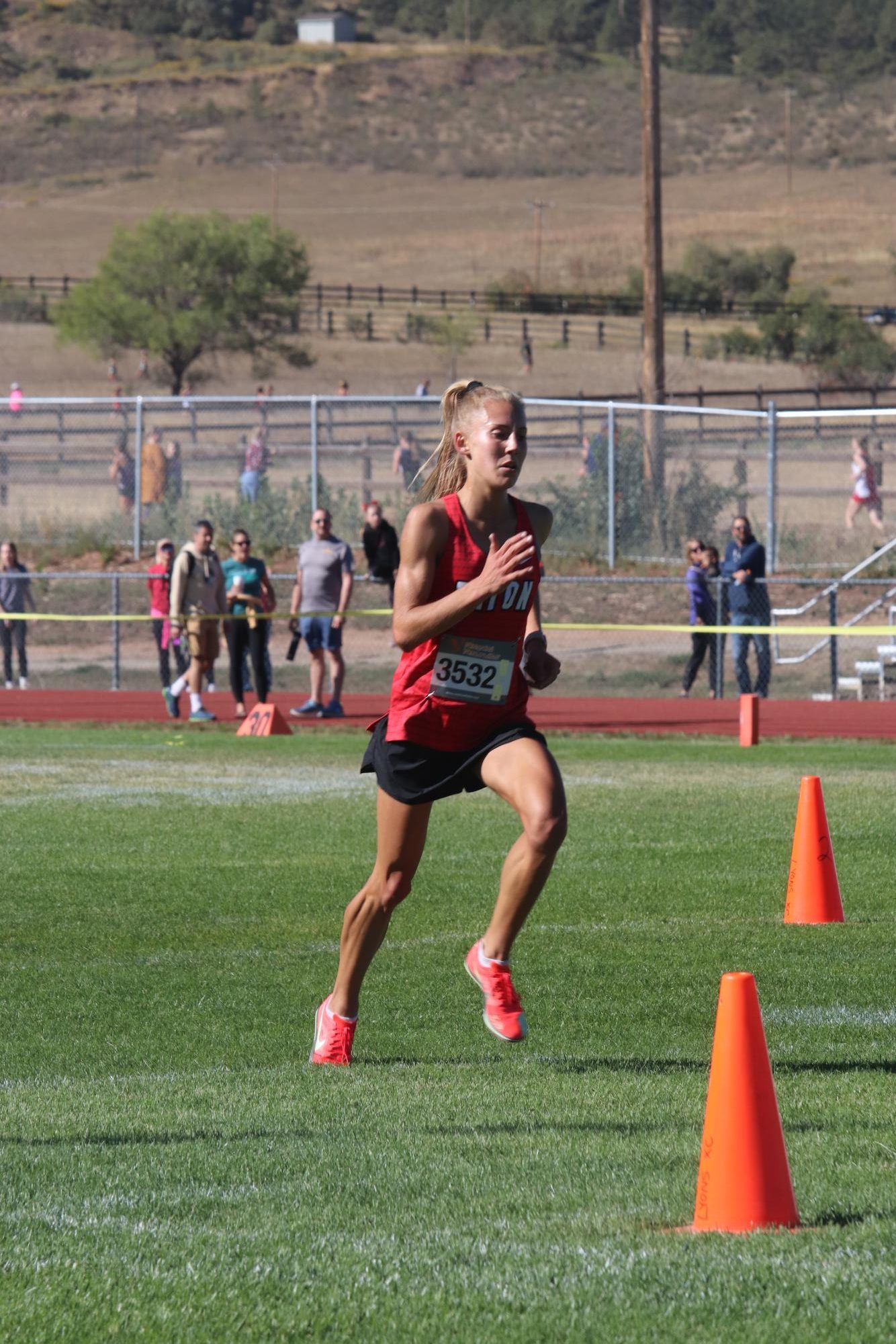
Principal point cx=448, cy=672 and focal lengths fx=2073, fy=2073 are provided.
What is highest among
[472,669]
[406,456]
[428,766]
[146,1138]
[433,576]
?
[406,456]

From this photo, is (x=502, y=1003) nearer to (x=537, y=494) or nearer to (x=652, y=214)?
(x=652, y=214)

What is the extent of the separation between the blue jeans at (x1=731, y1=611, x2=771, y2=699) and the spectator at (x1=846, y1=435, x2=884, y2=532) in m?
8.74

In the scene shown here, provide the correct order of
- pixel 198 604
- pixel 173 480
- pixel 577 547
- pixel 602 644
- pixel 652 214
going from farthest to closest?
pixel 173 480
pixel 652 214
pixel 577 547
pixel 602 644
pixel 198 604

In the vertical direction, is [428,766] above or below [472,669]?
below

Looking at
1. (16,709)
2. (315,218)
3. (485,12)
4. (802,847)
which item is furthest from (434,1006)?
(485,12)

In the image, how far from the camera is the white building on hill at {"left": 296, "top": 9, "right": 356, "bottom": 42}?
527 feet

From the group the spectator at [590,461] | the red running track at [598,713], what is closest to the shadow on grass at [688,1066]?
the red running track at [598,713]

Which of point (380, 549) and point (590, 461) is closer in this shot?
point (380, 549)

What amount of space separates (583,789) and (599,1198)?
10.5 metres

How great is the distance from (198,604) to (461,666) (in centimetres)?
1510

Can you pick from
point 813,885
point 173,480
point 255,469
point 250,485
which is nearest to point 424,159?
point 255,469

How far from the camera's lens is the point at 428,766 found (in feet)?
21.2

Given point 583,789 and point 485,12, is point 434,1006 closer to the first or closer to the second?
point 583,789

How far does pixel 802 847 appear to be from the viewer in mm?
9453
